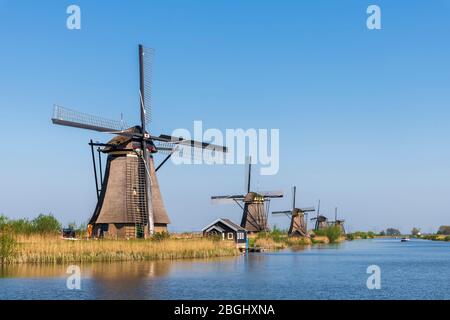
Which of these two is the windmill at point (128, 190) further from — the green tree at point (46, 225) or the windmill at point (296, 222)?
the windmill at point (296, 222)

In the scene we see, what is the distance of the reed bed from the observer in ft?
105

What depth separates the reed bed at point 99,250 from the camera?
105ft

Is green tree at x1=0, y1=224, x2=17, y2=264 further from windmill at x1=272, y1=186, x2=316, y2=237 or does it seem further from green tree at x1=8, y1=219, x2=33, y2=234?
windmill at x1=272, y1=186, x2=316, y2=237

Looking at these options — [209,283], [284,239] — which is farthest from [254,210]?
[209,283]

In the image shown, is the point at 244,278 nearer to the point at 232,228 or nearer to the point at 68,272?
the point at 68,272

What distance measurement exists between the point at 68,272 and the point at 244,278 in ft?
27.7

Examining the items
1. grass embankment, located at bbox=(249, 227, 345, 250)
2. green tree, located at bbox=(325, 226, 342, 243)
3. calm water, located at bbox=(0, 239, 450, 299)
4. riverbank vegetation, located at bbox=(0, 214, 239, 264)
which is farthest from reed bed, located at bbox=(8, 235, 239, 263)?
green tree, located at bbox=(325, 226, 342, 243)

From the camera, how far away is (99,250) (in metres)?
34.1

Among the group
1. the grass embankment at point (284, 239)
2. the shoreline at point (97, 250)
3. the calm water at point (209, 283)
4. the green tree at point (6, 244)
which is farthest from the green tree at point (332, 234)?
the green tree at point (6, 244)

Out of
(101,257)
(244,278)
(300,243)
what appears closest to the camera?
(244,278)

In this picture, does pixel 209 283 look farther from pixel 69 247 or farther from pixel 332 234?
pixel 332 234
